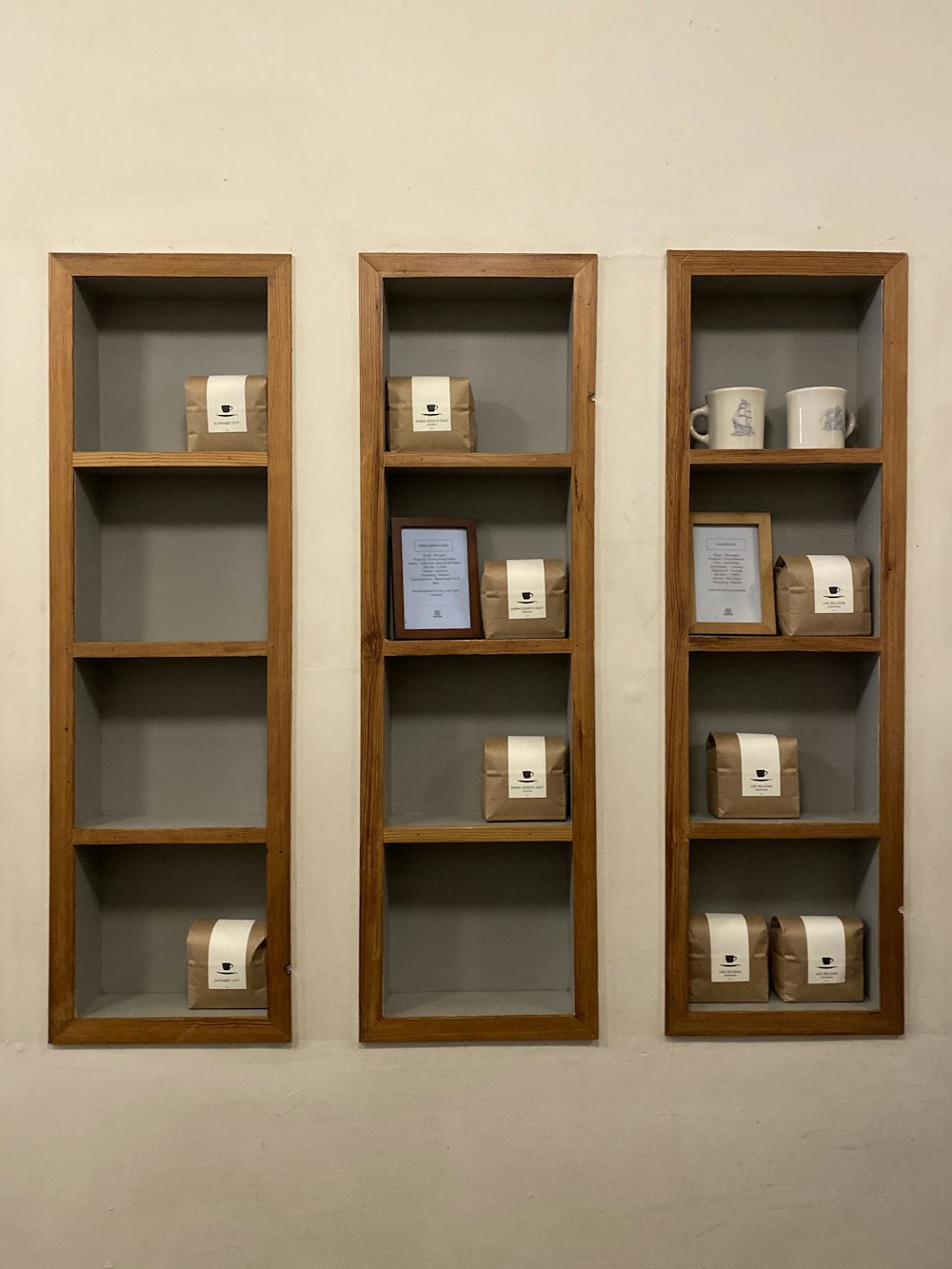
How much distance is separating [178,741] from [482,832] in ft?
2.20

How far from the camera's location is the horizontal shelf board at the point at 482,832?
1.70 metres

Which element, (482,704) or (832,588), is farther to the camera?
(482,704)

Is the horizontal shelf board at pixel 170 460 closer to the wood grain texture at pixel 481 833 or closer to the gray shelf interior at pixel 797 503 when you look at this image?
the wood grain texture at pixel 481 833

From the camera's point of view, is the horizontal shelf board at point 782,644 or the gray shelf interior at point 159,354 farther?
Answer: the gray shelf interior at point 159,354

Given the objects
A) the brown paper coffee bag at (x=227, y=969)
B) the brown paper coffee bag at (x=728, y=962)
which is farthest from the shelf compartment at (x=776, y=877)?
the brown paper coffee bag at (x=227, y=969)

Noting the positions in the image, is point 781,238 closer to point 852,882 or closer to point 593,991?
point 852,882

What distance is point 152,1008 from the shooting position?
1.75m

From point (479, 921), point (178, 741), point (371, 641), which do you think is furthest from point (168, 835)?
point (479, 921)

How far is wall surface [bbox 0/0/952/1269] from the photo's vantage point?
66.9 inches

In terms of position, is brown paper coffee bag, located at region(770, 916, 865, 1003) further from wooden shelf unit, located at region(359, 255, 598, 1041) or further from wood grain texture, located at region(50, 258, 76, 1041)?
wood grain texture, located at region(50, 258, 76, 1041)

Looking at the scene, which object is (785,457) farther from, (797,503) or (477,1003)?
(477,1003)

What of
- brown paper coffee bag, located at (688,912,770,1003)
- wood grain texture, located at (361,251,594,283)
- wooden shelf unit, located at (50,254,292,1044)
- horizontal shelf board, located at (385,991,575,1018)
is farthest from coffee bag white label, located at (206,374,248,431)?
brown paper coffee bag, located at (688,912,770,1003)

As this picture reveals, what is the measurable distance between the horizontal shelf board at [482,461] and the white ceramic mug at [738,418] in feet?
0.96

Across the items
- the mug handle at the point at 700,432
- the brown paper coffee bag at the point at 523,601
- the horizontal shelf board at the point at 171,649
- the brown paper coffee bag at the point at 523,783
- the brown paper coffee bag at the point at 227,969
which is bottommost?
the brown paper coffee bag at the point at 227,969
